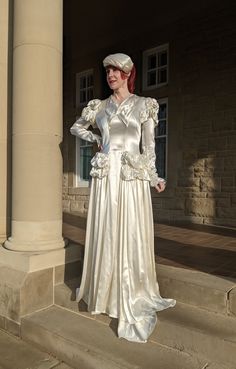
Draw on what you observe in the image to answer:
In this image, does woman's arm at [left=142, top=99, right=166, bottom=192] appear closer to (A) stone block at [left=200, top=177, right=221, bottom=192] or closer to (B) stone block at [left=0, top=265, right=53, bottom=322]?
(B) stone block at [left=0, top=265, right=53, bottom=322]

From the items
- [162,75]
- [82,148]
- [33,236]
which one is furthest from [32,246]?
[82,148]

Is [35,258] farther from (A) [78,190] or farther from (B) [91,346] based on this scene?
(A) [78,190]

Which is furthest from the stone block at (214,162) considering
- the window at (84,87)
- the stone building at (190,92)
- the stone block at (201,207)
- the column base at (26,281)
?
the column base at (26,281)

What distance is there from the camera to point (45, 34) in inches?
118

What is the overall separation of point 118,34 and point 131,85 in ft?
21.2

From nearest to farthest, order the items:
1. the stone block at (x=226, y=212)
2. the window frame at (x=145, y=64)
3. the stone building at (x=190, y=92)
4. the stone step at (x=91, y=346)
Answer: the stone step at (x=91, y=346) → the stone block at (x=226, y=212) → the stone building at (x=190, y=92) → the window frame at (x=145, y=64)

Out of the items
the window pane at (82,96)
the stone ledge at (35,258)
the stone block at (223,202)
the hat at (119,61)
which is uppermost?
the window pane at (82,96)

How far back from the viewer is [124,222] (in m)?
2.38

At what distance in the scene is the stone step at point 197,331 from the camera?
208 cm

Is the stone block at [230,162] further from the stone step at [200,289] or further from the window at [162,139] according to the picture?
the stone step at [200,289]

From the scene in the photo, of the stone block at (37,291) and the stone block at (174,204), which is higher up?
the stone block at (174,204)

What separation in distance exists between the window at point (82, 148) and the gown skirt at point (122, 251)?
7.14 meters

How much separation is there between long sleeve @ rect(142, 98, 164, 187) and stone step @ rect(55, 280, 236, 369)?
0.97 m

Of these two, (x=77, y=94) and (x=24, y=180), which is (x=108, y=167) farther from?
(x=77, y=94)
